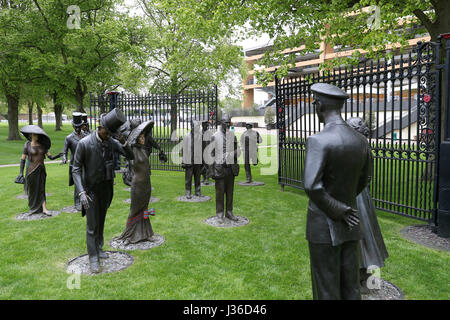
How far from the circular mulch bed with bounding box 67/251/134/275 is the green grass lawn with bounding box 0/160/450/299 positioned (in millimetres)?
130

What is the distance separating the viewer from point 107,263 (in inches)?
206

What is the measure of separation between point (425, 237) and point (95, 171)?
19.7 feet

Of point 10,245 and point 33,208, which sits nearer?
point 10,245

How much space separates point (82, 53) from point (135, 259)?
20.6 metres

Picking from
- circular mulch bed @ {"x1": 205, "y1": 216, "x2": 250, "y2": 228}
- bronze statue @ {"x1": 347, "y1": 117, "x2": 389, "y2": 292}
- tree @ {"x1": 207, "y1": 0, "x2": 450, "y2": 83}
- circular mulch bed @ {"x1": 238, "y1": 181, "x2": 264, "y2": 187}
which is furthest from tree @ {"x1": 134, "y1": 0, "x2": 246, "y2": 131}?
bronze statue @ {"x1": 347, "y1": 117, "x2": 389, "y2": 292}

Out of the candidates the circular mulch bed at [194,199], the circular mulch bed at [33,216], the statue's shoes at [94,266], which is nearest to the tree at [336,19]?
the circular mulch bed at [194,199]

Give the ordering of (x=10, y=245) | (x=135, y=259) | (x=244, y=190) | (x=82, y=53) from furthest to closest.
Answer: (x=82, y=53)
(x=244, y=190)
(x=10, y=245)
(x=135, y=259)

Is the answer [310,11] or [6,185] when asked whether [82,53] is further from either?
[310,11]

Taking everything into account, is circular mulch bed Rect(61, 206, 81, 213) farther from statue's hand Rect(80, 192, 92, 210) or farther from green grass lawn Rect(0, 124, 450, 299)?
statue's hand Rect(80, 192, 92, 210)

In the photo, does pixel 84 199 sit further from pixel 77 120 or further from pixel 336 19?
pixel 336 19

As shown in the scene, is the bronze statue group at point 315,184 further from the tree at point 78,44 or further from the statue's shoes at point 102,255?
the tree at point 78,44
